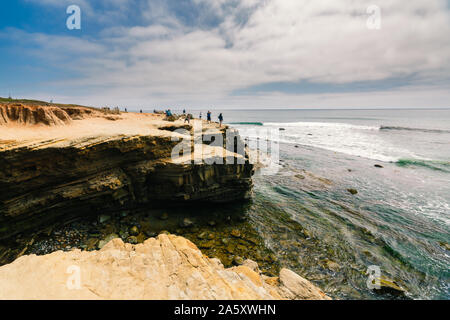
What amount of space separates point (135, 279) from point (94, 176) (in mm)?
9137

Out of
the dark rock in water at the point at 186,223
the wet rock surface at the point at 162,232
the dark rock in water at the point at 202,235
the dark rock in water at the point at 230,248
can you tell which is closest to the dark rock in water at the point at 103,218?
the wet rock surface at the point at 162,232

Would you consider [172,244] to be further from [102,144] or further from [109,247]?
[102,144]

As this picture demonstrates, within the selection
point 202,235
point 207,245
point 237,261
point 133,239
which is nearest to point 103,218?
point 133,239

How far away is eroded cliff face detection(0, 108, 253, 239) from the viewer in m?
9.55

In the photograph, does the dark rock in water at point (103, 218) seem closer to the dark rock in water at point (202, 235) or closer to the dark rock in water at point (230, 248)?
the dark rock in water at point (202, 235)

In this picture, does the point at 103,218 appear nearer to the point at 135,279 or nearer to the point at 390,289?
the point at 135,279

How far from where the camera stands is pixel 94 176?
11.5 meters

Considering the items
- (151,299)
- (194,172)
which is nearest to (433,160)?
(194,172)

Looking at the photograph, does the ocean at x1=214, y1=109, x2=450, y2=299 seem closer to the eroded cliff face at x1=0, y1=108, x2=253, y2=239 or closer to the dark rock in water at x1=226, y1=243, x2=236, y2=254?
the dark rock in water at x1=226, y1=243, x2=236, y2=254

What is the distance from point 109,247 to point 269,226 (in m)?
10.4

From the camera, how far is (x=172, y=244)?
6.70 m

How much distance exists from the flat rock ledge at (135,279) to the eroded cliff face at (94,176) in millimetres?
6230
